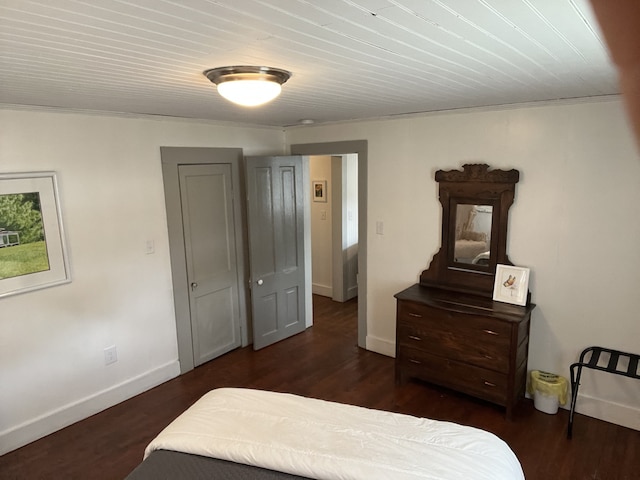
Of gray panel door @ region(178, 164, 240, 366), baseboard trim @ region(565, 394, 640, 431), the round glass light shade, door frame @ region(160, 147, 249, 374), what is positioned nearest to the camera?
the round glass light shade

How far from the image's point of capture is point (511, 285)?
3162 mm

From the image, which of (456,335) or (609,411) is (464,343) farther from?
(609,411)

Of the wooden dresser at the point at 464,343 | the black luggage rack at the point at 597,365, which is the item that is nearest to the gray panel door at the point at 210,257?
the wooden dresser at the point at 464,343

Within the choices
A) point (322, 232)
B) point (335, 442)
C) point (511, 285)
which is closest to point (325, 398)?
point (335, 442)

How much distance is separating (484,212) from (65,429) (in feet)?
11.5

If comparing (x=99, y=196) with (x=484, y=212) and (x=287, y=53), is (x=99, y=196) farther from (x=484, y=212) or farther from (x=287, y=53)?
(x=484, y=212)

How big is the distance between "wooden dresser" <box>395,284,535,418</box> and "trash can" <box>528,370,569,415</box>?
0.11 m

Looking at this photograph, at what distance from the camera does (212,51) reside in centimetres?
148

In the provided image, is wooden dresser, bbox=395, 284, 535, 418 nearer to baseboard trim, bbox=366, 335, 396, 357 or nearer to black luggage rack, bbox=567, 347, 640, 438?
black luggage rack, bbox=567, 347, 640, 438

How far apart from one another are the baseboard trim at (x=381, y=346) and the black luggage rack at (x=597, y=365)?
1540mm

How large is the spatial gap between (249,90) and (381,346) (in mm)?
2997

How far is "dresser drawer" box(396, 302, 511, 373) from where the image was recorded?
9.73 feet

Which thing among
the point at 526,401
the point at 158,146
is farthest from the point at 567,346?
the point at 158,146

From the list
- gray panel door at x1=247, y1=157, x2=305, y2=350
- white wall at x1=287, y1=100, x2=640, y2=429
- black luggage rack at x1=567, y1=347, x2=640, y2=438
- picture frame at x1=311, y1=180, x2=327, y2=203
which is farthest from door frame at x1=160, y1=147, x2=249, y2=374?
black luggage rack at x1=567, y1=347, x2=640, y2=438
